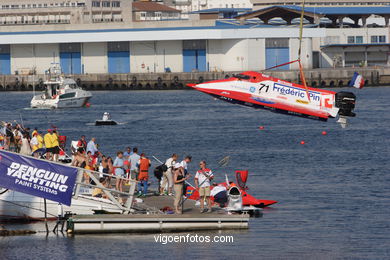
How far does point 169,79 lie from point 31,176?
10283 centimetres

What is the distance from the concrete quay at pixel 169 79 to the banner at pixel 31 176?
321 ft

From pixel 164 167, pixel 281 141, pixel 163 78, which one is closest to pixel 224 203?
pixel 164 167

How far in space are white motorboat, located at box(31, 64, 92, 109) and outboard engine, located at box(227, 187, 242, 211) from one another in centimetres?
7124

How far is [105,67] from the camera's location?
14388 centimetres

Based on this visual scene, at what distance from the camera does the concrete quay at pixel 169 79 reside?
13625 cm

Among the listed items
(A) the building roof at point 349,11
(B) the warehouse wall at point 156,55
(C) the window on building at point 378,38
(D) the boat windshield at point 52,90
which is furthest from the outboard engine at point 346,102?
(C) the window on building at point 378,38

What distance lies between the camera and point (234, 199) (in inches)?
1542

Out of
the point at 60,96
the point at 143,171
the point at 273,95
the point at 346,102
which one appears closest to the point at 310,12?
the point at 60,96

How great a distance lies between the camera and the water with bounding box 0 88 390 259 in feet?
116

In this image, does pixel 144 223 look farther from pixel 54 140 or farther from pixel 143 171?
pixel 54 140

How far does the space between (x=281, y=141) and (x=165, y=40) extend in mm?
64061

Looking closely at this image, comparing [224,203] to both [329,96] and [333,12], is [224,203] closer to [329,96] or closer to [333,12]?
[329,96]

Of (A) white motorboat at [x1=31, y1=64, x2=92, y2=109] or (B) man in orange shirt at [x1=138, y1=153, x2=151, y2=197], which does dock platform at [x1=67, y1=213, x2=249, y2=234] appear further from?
(A) white motorboat at [x1=31, y1=64, x2=92, y2=109]

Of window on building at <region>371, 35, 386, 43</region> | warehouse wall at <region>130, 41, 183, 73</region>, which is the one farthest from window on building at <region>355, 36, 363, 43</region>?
warehouse wall at <region>130, 41, 183, 73</region>
